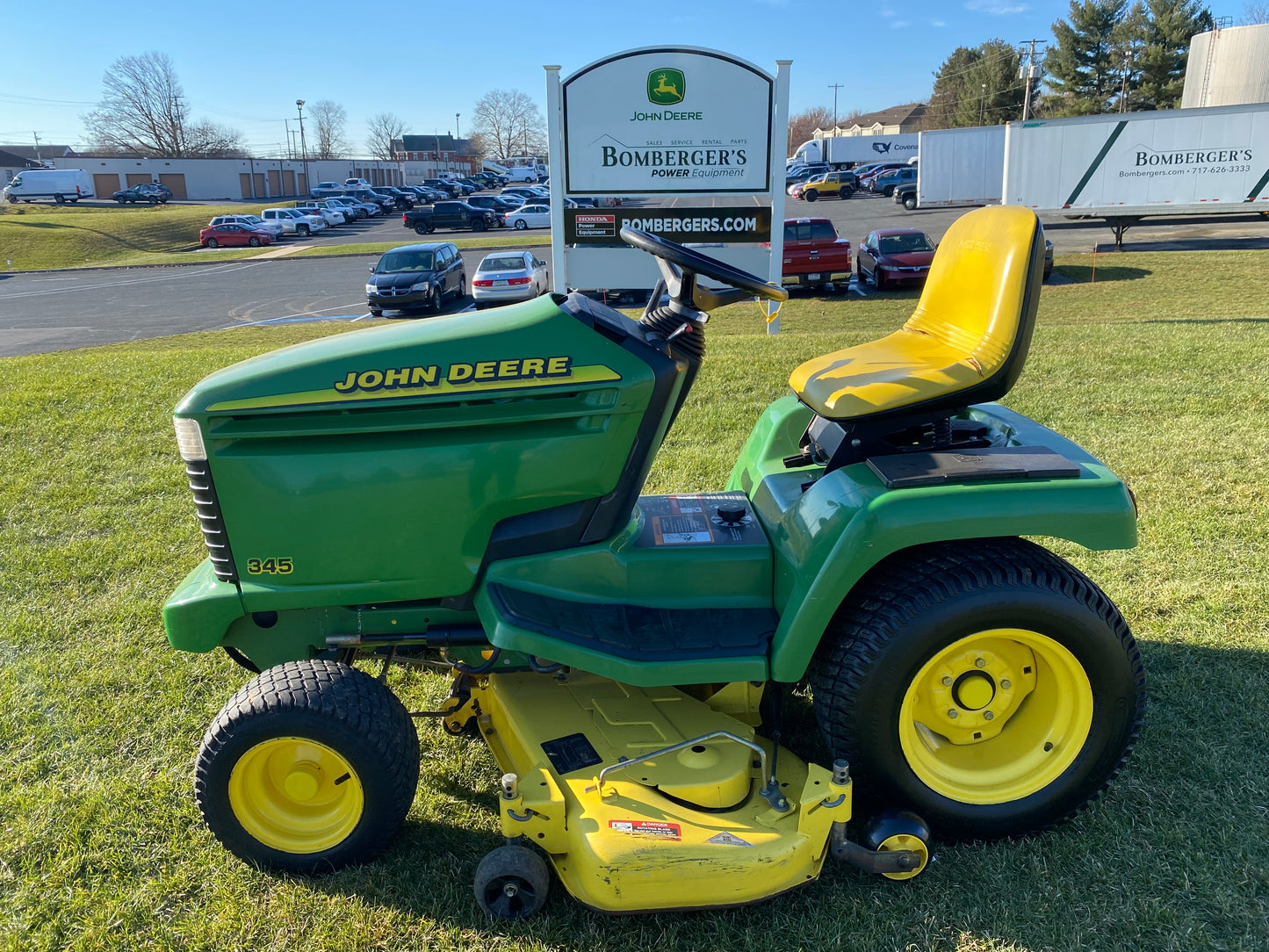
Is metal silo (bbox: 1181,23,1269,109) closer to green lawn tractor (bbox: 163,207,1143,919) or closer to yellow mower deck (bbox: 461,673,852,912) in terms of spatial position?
green lawn tractor (bbox: 163,207,1143,919)

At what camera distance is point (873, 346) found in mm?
3178

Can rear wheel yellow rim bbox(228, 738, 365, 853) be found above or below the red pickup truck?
below

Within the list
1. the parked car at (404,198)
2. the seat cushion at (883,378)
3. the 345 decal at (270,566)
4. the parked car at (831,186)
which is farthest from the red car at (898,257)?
the parked car at (404,198)

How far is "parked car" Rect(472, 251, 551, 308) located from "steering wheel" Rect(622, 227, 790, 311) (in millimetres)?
14102

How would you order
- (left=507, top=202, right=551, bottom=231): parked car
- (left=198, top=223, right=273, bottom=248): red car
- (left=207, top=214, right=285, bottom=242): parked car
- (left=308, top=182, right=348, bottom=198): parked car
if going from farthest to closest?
1. (left=308, top=182, right=348, bottom=198): parked car
2. (left=507, top=202, right=551, bottom=231): parked car
3. (left=207, top=214, right=285, bottom=242): parked car
4. (left=198, top=223, right=273, bottom=248): red car

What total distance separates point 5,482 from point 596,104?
5822mm

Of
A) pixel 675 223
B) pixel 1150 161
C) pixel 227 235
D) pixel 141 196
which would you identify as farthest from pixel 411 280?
pixel 141 196

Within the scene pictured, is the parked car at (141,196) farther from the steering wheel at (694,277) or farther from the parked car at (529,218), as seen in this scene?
the steering wheel at (694,277)

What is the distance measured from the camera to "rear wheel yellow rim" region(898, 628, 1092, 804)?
243 cm

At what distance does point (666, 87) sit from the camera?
8508mm

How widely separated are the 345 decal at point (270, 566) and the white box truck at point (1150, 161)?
72.7 ft

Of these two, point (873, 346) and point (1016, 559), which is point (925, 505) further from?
point (873, 346)

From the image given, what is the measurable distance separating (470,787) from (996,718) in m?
1.58

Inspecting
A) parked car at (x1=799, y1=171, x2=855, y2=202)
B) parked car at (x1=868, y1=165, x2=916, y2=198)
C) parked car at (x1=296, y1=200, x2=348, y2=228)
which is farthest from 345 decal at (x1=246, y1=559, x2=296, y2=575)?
parked car at (x1=296, y1=200, x2=348, y2=228)
